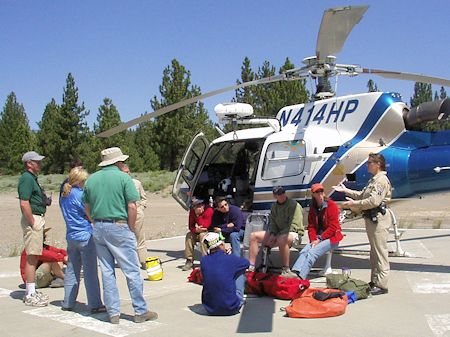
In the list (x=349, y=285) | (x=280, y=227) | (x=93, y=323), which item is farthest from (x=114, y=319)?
(x=280, y=227)

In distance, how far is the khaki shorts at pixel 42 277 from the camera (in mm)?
7180

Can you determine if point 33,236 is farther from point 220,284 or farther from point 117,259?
point 220,284

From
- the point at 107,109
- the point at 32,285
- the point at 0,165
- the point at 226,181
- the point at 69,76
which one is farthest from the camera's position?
the point at 0,165

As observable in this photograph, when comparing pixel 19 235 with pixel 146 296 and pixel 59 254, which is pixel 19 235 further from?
pixel 146 296

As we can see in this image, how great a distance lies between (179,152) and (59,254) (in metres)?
32.0

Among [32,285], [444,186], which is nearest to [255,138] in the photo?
[444,186]

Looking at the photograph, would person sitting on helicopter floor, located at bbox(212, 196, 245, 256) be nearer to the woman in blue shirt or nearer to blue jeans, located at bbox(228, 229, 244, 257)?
blue jeans, located at bbox(228, 229, 244, 257)

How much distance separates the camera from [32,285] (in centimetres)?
625

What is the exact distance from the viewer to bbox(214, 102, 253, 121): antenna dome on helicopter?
8.95 m

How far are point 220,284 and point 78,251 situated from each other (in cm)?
187

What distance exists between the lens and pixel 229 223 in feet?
26.5

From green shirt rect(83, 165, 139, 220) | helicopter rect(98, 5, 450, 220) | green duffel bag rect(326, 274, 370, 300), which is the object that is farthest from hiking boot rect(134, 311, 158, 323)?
helicopter rect(98, 5, 450, 220)

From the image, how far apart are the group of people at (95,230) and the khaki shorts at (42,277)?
946 millimetres

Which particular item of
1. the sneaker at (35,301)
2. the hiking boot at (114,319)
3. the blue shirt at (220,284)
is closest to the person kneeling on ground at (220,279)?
the blue shirt at (220,284)
